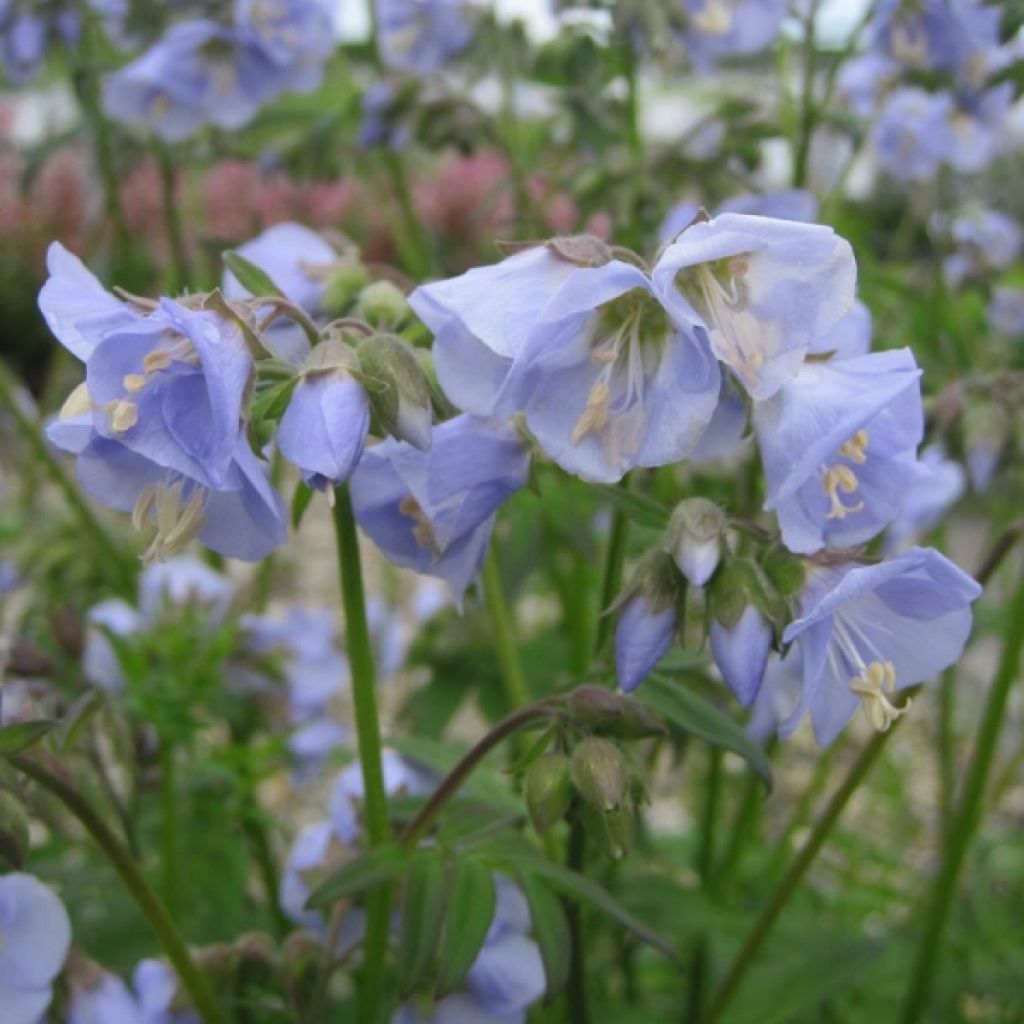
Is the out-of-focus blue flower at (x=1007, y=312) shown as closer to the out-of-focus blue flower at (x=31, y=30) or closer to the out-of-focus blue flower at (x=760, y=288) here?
the out-of-focus blue flower at (x=31, y=30)

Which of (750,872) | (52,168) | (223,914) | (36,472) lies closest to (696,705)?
(223,914)

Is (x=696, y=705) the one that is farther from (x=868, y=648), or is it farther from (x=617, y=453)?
(x=617, y=453)

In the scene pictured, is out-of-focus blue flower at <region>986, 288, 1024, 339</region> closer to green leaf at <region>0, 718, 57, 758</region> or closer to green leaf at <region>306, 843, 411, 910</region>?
green leaf at <region>306, 843, 411, 910</region>

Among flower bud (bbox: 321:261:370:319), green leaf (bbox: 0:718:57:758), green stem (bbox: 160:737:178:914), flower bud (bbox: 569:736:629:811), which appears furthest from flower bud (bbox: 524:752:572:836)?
green stem (bbox: 160:737:178:914)

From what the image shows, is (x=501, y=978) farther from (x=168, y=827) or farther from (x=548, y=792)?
(x=168, y=827)

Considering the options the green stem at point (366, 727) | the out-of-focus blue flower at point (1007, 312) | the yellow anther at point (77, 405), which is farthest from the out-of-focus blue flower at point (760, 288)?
the out-of-focus blue flower at point (1007, 312)
